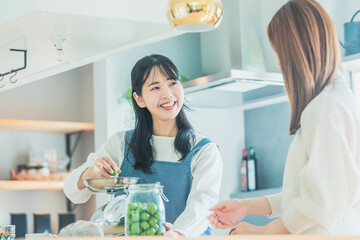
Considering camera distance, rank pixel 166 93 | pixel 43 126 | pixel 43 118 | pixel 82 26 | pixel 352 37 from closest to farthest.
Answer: pixel 82 26 → pixel 166 93 → pixel 352 37 → pixel 43 126 → pixel 43 118

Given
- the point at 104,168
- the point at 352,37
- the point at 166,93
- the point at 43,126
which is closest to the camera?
the point at 104,168

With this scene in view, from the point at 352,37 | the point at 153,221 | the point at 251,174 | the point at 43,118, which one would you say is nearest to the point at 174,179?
the point at 153,221

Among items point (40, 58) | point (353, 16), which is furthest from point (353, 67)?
point (40, 58)

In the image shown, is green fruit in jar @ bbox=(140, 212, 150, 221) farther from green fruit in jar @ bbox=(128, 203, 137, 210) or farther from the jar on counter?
the jar on counter

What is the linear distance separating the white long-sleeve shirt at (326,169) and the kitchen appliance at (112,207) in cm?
70

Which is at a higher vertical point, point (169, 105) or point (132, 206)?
point (169, 105)

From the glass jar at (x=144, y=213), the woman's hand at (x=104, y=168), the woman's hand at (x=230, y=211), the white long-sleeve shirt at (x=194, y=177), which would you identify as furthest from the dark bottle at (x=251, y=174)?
the glass jar at (x=144, y=213)

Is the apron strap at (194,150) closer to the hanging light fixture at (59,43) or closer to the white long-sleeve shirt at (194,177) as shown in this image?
the white long-sleeve shirt at (194,177)

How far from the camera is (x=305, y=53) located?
1.60 metres

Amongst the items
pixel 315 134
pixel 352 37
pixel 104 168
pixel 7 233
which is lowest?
pixel 7 233

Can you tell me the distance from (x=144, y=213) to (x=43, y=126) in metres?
3.09

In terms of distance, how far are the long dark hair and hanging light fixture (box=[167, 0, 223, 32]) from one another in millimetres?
711

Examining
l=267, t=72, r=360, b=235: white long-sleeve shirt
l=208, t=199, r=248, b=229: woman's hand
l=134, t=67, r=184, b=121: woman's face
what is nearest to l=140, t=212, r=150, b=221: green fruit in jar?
l=208, t=199, r=248, b=229: woman's hand

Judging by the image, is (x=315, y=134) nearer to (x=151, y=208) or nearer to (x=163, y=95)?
(x=151, y=208)
